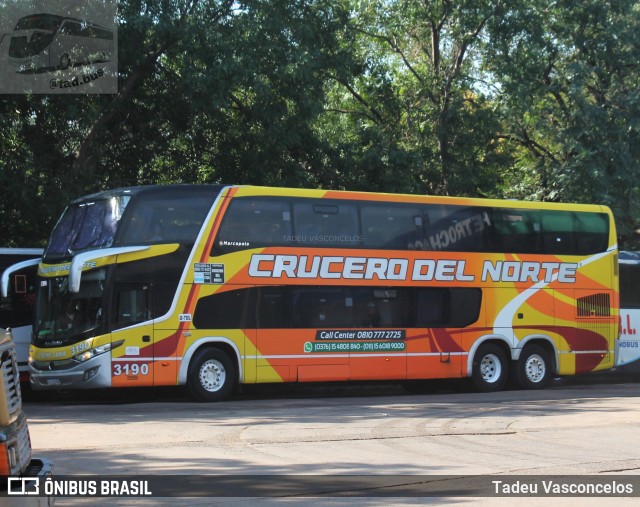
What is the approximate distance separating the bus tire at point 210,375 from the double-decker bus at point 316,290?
0.09ft

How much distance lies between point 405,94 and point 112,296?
1693 centimetres

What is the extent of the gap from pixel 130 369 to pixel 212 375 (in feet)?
5.40

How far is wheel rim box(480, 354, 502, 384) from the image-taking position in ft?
72.0

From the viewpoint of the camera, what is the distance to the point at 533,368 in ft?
73.9

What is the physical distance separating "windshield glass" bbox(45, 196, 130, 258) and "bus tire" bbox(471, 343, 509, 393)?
8.46 metres

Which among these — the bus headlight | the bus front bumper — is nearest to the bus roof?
the bus headlight

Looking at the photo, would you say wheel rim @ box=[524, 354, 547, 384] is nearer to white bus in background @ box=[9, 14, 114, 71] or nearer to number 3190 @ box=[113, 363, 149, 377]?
Result: number 3190 @ box=[113, 363, 149, 377]

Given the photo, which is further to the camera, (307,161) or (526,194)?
(526,194)

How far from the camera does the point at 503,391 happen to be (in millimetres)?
22203

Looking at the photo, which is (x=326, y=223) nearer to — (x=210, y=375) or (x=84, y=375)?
(x=210, y=375)

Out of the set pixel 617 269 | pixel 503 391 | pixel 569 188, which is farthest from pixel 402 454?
pixel 569 188

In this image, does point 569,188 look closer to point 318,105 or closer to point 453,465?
point 318,105

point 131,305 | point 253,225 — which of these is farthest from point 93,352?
point 253,225

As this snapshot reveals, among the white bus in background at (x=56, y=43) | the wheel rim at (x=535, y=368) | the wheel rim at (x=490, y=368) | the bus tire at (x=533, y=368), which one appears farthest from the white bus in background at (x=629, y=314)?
the white bus in background at (x=56, y=43)
